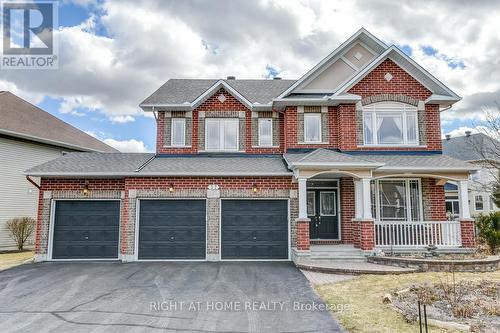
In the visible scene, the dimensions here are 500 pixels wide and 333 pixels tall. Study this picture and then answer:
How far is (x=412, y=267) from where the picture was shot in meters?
10.5

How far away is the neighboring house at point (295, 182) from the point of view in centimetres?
1259

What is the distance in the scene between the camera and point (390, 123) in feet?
47.4

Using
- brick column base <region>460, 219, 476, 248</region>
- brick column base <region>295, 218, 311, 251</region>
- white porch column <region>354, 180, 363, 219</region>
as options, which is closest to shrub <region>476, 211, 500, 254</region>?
brick column base <region>460, 219, 476, 248</region>

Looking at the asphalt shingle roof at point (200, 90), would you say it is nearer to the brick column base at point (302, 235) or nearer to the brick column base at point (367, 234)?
the brick column base at point (302, 235)

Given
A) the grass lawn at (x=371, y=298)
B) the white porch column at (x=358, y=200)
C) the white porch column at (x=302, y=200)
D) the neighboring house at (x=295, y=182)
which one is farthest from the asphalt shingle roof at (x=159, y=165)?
the grass lawn at (x=371, y=298)

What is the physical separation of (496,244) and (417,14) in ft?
32.8

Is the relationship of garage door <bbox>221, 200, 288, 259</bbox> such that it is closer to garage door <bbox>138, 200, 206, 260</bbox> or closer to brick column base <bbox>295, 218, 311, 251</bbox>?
garage door <bbox>138, 200, 206, 260</bbox>

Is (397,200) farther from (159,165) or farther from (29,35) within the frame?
(29,35)

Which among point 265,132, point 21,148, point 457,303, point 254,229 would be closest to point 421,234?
point 457,303

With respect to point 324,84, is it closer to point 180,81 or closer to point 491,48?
point 180,81

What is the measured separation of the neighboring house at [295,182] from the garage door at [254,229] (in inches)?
1.5

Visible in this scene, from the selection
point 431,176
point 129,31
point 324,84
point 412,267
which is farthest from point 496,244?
point 129,31

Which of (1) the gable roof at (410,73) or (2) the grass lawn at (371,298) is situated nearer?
(2) the grass lawn at (371,298)

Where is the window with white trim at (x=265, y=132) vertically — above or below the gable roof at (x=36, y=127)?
A: below
